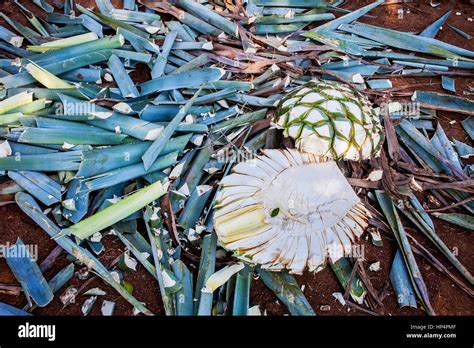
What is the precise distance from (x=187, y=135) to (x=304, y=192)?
50 centimetres

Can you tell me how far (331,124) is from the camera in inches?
75.4

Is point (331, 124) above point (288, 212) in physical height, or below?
above

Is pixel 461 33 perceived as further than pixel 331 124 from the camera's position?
Yes

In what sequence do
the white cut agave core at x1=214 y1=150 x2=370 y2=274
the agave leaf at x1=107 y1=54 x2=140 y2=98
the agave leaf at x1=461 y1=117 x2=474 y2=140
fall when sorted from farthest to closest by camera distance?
the agave leaf at x1=461 y1=117 x2=474 y2=140 → the agave leaf at x1=107 y1=54 x2=140 y2=98 → the white cut agave core at x1=214 y1=150 x2=370 y2=274

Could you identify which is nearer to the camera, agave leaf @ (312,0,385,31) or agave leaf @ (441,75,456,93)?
agave leaf @ (441,75,456,93)

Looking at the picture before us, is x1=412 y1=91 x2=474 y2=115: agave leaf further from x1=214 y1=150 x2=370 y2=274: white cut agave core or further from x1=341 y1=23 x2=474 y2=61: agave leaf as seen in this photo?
x1=214 y1=150 x2=370 y2=274: white cut agave core

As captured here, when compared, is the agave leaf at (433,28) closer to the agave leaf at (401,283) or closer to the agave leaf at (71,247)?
the agave leaf at (401,283)

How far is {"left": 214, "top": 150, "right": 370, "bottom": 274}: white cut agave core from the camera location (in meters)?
1.75

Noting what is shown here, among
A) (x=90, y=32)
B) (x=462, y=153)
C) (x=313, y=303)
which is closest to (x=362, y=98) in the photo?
(x=462, y=153)

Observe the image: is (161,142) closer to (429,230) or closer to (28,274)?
(28,274)

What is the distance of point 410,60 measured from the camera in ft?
8.18

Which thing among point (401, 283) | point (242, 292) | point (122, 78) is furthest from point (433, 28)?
point (242, 292)

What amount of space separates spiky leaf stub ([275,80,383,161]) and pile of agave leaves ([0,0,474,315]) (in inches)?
4.6

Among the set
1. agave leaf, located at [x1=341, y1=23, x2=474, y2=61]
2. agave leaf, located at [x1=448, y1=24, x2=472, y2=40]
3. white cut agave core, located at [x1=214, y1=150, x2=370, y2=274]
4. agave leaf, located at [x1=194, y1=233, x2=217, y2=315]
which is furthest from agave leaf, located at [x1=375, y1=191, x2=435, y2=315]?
agave leaf, located at [x1=448, y1=24, x2=472, y2=40]
